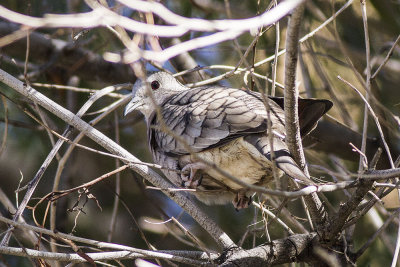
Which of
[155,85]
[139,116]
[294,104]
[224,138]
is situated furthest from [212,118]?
[139,116]

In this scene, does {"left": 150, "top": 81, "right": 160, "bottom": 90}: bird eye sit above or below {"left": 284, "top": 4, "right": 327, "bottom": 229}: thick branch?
above

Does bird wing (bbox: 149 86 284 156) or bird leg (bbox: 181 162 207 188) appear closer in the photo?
bird wing (bbox: 149 86 284 156)

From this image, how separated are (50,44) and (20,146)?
1.10 metres

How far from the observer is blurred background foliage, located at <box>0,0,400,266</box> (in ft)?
14.4

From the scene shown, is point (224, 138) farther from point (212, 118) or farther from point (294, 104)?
point (294, 104)

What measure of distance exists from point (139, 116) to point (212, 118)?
196 centimetres

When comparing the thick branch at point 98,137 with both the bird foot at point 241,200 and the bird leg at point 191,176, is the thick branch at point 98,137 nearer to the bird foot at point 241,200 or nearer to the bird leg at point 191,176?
the bird leg at point 191,176

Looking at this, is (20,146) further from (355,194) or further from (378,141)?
(355,194)

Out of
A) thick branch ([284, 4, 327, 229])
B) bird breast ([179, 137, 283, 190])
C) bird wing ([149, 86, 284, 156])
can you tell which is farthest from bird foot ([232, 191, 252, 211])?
thick branch ([284, 4, 327, 229])

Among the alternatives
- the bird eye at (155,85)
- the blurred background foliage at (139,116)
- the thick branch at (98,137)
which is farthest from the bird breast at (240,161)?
the bird eye at (155,85)

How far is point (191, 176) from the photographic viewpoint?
309 cm

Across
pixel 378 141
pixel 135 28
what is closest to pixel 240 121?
pixel 135 28

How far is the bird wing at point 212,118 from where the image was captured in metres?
2.83

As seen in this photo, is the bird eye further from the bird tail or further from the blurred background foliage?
the bird tail
